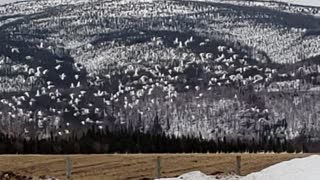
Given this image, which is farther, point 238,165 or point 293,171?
point 238,165

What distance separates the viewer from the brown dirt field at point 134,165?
19.9 metres

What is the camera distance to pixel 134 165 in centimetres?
2055

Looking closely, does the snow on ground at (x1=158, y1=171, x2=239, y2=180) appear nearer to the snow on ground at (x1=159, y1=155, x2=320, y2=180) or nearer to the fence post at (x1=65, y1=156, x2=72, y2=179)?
the snow on ground at (x1=159, y1=155, x2=320, y2=180)

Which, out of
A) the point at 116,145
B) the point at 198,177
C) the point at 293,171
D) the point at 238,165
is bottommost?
the point at 198,177

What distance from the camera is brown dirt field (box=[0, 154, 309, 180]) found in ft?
65.2

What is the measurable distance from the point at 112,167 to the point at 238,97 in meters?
117

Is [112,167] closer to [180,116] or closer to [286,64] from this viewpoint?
[180,116]

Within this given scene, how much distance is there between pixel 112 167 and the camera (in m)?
20.8

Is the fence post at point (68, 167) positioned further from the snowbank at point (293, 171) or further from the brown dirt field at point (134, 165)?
the snowbank at point (293, 171)

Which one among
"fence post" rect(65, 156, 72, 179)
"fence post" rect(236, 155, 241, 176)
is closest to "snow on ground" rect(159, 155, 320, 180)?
"fence post" rect(236, 155, 241, 176)

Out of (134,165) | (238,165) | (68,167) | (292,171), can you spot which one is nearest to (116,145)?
(68,167)

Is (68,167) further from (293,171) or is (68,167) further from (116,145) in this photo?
(116,145)

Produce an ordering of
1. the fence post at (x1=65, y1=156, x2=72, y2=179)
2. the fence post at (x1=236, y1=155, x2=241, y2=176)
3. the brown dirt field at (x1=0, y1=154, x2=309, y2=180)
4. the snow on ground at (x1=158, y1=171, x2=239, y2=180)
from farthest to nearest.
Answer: the fence post at (x1=65, y1=156, x2=72, y2=179), the brown dirt field at (x1=0, y1=154, x2=309, y2=180), the fence post at (x1=236, y1=155, x2=241, y2=176), the snow on ground at (x1=158, y1=171, x2=239, y2=180)

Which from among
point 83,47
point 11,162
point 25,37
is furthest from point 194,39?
point 11,162
